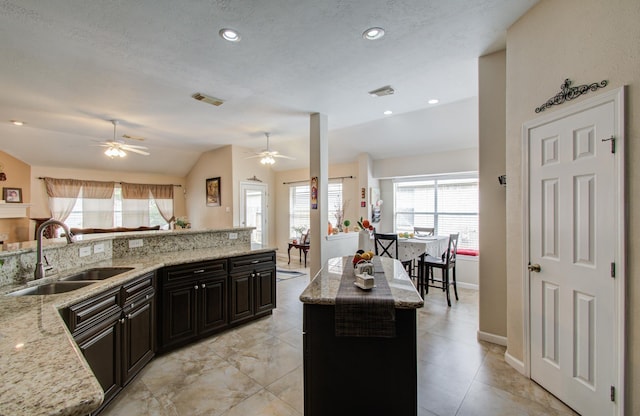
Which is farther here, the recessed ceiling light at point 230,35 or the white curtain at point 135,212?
the white curtain at point 135,212

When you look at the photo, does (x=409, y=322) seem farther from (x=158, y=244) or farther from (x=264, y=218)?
(x=264, y=218)

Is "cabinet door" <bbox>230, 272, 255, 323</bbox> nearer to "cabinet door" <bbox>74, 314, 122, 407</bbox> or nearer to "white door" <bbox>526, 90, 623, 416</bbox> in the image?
"cabinet door" <bbox>74, 314, 122, 407</bbox>

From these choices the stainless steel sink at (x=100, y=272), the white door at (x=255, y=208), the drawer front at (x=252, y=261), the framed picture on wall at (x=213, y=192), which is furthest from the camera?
the framed picture on wall at (x=213, y=192)

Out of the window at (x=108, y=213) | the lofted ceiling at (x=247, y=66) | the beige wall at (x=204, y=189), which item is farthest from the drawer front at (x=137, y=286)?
the window at (x=108, y=213)

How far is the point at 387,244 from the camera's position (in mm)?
4727

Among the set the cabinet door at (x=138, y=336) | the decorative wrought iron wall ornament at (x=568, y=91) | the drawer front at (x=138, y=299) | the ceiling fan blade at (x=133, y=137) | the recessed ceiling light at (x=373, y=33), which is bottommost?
the cabinet door at (x=138, y=336)

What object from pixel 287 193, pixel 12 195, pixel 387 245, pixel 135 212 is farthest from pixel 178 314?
pixel 135 212

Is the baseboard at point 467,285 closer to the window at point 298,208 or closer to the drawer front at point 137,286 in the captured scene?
the window at point 298,208

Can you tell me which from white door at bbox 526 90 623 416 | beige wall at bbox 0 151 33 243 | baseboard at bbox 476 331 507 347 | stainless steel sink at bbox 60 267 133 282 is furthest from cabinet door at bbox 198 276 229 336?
beige wall at bbox 0 151 33 243

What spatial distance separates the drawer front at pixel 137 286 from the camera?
222 centimetres

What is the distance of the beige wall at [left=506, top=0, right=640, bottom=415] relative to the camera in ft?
5.28

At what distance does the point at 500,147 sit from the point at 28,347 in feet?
11.9

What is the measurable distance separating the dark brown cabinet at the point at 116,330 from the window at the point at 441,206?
5012 millimetres

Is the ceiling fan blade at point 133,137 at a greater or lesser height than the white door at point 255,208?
greater
